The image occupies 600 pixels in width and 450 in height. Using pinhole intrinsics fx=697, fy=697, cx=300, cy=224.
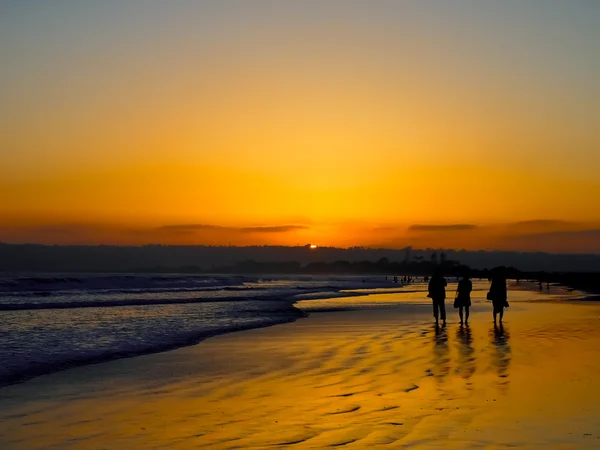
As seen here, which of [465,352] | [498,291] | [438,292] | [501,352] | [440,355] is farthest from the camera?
[498,291]

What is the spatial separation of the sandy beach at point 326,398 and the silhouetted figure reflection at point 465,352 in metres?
0.04

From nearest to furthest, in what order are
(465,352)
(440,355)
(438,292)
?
(440,355), (465,352), (438,292)

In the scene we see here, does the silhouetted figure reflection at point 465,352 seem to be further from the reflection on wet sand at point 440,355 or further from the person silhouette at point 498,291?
the person silhouette at point 498,291

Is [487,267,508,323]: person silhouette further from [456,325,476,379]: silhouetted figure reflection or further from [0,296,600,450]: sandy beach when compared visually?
[0,296,600,450]: sandy beach

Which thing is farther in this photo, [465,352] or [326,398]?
[465,352]

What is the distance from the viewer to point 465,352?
1752 centimetres

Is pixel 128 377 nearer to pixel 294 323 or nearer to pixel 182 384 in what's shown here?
pixel 182 384

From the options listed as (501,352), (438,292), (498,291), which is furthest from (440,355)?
(498,291)

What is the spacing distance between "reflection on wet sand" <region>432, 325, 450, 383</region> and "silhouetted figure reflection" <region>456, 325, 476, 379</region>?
306 mm

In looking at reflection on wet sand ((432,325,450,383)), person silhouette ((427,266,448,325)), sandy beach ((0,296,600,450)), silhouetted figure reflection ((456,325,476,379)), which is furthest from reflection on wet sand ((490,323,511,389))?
person silhouette ((427,266,448,325))

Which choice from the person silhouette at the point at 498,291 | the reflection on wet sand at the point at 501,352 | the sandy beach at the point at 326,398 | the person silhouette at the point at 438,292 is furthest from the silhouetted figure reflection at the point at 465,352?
the person silhouette at the point at 498,291

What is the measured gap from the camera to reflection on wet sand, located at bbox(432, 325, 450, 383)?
1403cm

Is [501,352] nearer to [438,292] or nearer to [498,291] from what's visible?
[438,292]

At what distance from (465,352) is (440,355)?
0.90 metres
